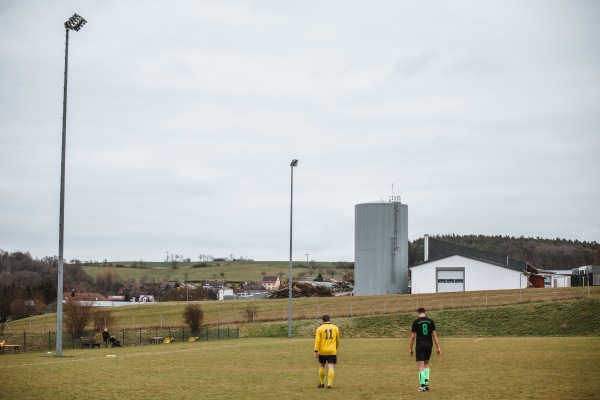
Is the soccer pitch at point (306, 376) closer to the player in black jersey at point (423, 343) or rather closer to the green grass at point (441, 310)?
the player in black jersey at point (423, 343)

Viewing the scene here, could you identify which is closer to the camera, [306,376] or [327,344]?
[327,344]

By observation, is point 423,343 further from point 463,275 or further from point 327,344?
point 463,275

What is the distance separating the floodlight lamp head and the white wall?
57704mm

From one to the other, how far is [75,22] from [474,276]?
195ft

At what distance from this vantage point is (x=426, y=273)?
284 ft

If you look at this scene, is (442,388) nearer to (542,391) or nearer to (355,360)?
(542,391)

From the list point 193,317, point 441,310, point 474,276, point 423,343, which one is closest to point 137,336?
point 193,317

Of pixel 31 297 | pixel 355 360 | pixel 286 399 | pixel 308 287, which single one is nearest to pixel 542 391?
pixel 286 399

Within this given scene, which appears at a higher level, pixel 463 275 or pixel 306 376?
pixel 463 275

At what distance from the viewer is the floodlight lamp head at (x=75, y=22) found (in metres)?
37.1

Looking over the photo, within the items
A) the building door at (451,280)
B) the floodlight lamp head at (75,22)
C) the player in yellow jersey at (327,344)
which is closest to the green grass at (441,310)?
the building door at (451,280)

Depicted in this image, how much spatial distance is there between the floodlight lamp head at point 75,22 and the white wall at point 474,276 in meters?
57.7

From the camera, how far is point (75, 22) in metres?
37.4

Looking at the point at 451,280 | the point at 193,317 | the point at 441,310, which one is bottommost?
the point at 193,317
